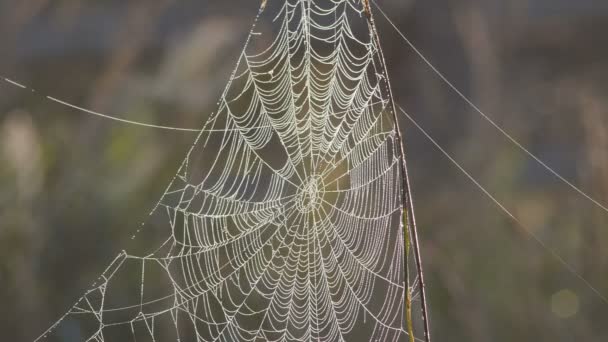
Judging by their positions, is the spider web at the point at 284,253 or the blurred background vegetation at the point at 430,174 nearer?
the spider web at the point at 284,253

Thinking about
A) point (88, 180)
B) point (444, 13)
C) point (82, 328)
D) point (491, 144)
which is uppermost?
point (444, 13)

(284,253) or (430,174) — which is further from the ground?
(430,174)

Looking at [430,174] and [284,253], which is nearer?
[284,253]

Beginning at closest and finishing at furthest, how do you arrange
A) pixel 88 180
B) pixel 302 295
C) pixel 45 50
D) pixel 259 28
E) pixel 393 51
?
1. pixel 302 295
2. pixel 88 180
3. pixel 259 28
4. pixel 393 51
5. pixel 45 50

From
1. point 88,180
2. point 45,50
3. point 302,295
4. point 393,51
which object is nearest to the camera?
point 302,295

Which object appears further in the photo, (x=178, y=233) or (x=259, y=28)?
(x=259, y=28)

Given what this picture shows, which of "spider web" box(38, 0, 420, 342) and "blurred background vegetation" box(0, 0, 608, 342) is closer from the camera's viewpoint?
"spider web" box(38, 0, 420, 342)

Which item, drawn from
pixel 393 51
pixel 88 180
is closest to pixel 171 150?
pixel 88 180

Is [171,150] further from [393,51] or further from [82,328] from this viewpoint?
[393,51]
